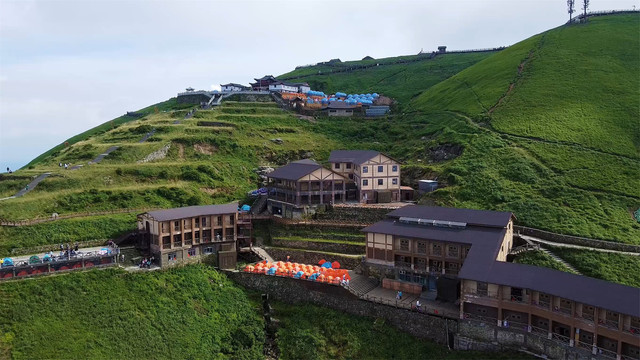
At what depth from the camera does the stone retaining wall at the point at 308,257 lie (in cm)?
5806

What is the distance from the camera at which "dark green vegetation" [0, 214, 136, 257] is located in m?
54.6

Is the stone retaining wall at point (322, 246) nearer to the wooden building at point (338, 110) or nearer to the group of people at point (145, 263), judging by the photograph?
the group of people at point (145, 263)

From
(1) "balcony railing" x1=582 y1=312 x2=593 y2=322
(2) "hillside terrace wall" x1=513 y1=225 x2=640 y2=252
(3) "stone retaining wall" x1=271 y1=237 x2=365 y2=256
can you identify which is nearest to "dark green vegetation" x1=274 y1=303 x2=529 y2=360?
(1) "balcony railing" x1=582 y1=312 x2=593 y2=322

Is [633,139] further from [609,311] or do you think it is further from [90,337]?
[90,337]

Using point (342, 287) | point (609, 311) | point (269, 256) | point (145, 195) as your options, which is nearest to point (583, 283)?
point (609, 311)

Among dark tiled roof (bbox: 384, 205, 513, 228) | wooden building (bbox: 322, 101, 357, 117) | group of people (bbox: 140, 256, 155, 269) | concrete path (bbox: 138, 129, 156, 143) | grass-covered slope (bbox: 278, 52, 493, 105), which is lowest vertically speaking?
group of people (bbox: 140, 256, 155, 269)

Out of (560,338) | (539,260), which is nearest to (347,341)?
(560,338)

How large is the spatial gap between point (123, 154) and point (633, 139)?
289 ft

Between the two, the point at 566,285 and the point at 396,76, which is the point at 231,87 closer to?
the point at 396,76

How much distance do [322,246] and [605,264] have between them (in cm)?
3261

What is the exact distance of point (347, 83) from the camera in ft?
567

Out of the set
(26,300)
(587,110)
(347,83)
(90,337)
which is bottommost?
(90,337)

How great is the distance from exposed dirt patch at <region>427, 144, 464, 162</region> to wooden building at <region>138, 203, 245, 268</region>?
40.5 metres

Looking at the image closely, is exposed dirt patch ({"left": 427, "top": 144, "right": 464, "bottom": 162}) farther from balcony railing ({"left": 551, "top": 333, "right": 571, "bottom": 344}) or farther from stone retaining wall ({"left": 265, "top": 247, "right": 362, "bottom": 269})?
balcony railing ({"left": 551, "top": 333, "right": 571, "bottom": 344})
